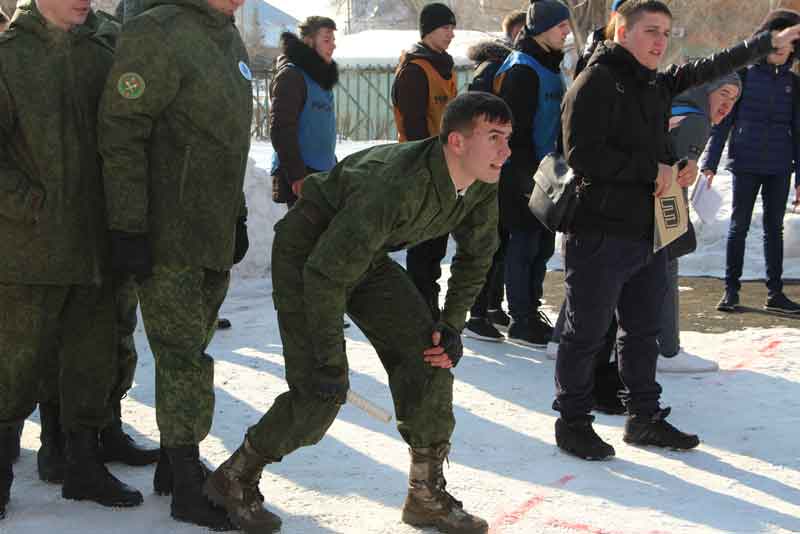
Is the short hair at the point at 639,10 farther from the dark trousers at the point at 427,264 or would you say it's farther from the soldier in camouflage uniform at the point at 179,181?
the dark trousers at the point at 427,264

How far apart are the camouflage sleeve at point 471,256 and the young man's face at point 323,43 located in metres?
2.93

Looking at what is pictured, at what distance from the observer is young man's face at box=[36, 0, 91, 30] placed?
3.56 m

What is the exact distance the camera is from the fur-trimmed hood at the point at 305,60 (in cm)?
625

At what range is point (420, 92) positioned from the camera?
639 centimetres

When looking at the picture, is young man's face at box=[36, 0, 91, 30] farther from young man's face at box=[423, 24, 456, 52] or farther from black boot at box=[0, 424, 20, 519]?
young man's face at box=[423, 24, 456, 52]

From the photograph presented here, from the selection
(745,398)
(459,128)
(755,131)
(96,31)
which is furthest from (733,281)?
(96,31)

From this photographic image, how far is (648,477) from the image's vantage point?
13.8 ft

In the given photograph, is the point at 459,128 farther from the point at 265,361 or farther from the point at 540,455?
the point at 265,361

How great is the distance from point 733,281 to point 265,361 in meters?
3.44

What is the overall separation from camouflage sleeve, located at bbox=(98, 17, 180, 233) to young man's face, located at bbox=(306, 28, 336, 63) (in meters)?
2.92

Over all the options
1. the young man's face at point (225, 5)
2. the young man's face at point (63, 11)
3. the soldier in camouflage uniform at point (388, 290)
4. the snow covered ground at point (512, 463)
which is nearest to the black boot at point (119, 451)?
the snow covered ground at point (512, 463)

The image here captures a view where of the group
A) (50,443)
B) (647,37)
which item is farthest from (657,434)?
(50,443)

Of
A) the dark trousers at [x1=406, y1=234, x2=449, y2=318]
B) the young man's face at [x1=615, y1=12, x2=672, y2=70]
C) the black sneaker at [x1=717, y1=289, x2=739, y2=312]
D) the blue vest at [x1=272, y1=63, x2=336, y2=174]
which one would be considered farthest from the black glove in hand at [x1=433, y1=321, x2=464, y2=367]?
the black sneaker at [x1=717, y1=289, x2=739, y2=312]

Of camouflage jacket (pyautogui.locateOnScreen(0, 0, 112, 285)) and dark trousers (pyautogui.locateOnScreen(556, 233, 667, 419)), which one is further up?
camouflage jacket (pyautogui.locateOnScreen(0, 0, 112, 285))
